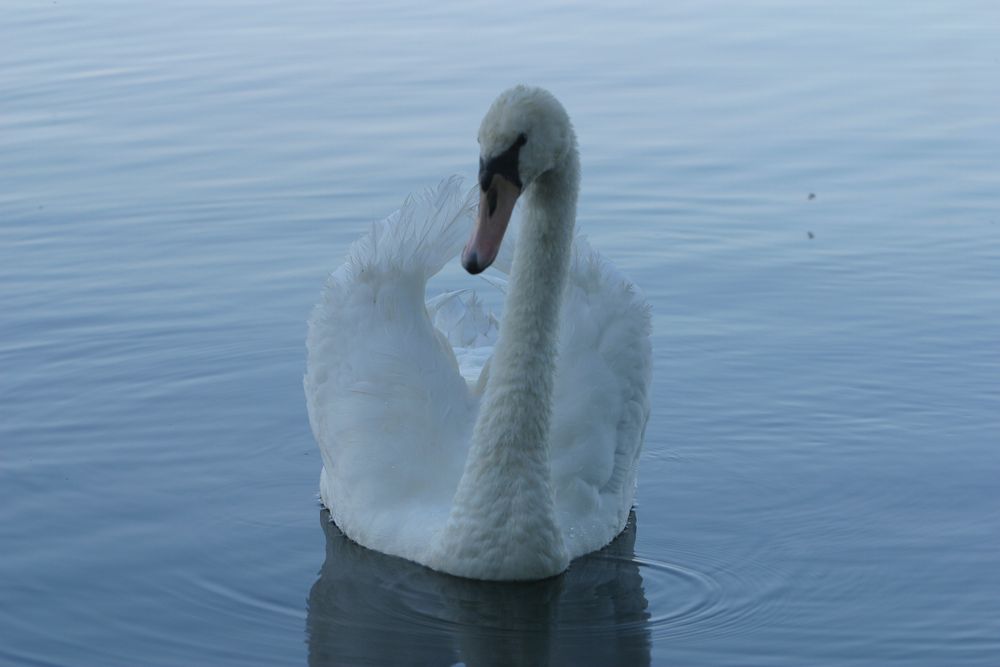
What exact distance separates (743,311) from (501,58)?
24.6 ft

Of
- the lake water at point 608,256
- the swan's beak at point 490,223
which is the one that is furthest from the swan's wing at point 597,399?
the swan's beak at point 490,223

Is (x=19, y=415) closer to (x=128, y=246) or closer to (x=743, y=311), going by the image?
(x=128, y=246)

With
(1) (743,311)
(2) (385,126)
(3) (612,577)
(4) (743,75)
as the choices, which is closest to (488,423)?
(3) (612,577)

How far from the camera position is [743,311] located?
35.3 feet

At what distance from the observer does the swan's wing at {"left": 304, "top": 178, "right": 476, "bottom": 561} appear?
7676mm

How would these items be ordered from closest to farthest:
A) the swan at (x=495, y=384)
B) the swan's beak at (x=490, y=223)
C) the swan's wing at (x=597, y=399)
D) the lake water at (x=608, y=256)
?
the swan's beak at (x=490, y=223) → the lake water at (x=608, y=256) → the swan at (x=495, y=384) → the swan's wing at (x=597, y=399)

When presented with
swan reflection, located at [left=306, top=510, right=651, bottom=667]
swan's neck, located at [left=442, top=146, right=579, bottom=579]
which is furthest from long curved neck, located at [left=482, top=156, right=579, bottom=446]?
swan reflection, located at [left=306, top=510, right=651, bottom=667]

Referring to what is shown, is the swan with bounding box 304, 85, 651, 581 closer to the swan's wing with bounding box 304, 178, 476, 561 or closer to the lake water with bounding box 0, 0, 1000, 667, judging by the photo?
the swan's wing with bounding box 304, 178, 476, 561

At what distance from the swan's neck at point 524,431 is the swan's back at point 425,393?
25cm

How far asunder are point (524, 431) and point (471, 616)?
2.58 feet

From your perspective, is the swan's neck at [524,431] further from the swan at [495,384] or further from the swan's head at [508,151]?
the swan's head at [508,151]

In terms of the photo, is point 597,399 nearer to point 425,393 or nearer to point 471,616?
point 425,393

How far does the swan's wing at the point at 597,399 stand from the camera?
762 centimetres

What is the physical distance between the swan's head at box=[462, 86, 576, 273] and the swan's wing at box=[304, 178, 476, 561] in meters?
1.24
